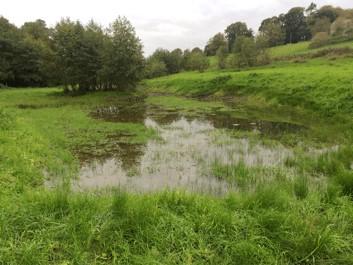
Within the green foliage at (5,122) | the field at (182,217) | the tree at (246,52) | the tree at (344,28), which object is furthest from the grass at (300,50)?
the green foliage at (5,122)

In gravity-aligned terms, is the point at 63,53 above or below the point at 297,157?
above

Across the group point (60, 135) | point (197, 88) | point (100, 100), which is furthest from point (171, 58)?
point (60, 135)

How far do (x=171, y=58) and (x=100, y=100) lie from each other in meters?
57.7

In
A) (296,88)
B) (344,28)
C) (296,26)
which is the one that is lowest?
(296,88)

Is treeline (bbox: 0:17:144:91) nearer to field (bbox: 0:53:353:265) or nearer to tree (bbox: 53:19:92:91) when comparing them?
tree (bbox: 53:19:92:91)

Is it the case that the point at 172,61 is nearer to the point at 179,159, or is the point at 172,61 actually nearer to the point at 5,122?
the point at 5,122

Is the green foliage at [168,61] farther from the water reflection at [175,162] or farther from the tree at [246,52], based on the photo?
the water reflection at [175,162]

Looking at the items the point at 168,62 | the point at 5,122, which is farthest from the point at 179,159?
the point at 168,62

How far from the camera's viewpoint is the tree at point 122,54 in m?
39.2

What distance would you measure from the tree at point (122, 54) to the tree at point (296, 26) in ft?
214

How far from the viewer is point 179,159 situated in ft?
38.9

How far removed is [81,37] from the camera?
133ft

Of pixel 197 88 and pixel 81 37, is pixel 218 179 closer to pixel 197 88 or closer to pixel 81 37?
pixel 197 88

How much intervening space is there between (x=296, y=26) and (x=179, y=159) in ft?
305
